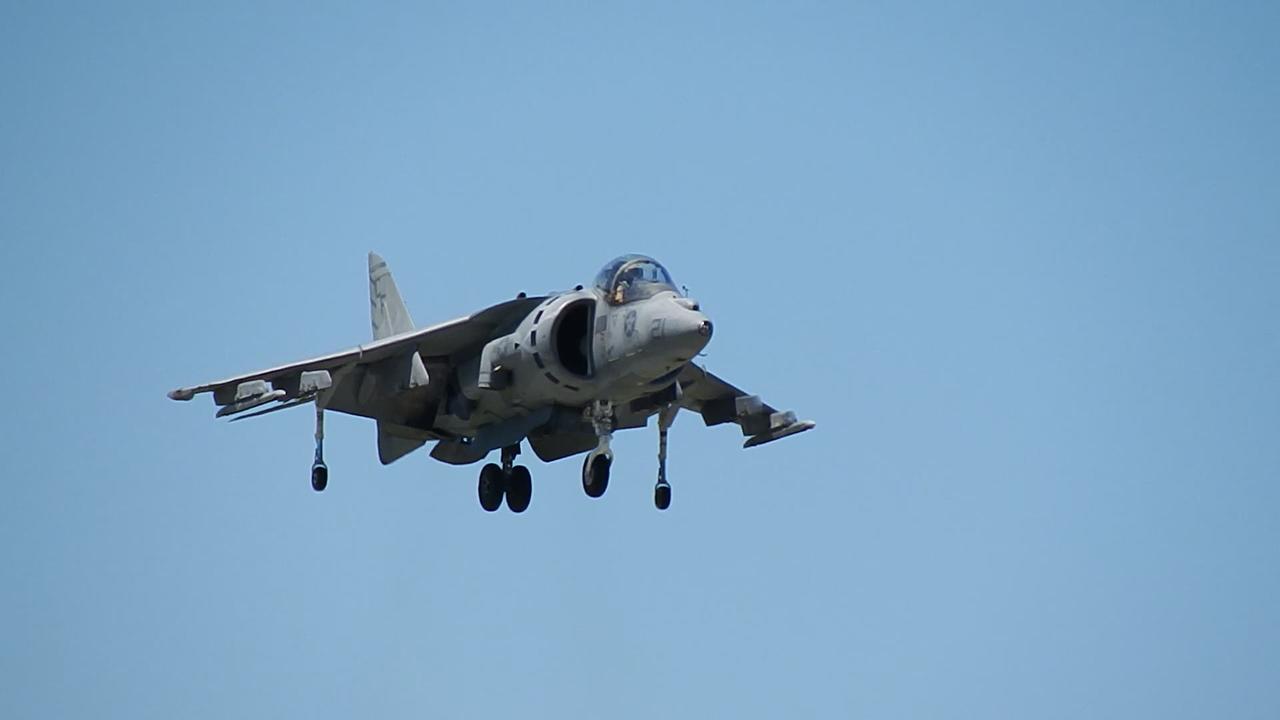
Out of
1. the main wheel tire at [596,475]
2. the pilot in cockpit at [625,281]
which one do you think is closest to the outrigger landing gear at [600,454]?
the main wheel tire at [596,475]

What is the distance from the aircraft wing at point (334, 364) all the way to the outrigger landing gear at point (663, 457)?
266 centimetres

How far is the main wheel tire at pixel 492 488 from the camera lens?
109 feet

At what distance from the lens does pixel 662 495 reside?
104ft

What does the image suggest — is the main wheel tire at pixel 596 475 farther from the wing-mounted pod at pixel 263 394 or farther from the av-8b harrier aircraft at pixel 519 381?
the wing-mounted pod at pixel 263 394

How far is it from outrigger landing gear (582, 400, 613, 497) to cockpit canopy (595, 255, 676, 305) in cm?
164

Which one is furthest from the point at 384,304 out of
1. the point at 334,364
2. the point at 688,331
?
the point at 688,331

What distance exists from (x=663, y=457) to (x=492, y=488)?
→ 2839 mm

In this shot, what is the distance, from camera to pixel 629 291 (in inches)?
1185

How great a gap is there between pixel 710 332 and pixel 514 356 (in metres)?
3.45

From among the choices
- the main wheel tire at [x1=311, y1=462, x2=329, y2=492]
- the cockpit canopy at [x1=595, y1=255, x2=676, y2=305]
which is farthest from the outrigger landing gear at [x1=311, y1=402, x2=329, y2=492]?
the cockpit canopy at [x1=595, y1=255, x2=676, y2=305]

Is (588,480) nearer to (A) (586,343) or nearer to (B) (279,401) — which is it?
(A) (586,343)

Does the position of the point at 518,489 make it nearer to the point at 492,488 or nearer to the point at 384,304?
the point at 492,488

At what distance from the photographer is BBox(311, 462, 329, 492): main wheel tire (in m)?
31.8

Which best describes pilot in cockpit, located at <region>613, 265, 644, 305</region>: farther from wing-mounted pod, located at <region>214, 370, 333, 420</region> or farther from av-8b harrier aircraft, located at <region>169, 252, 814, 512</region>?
wing-mounted pod, located at <region>214, 370, 333, 420</region>
